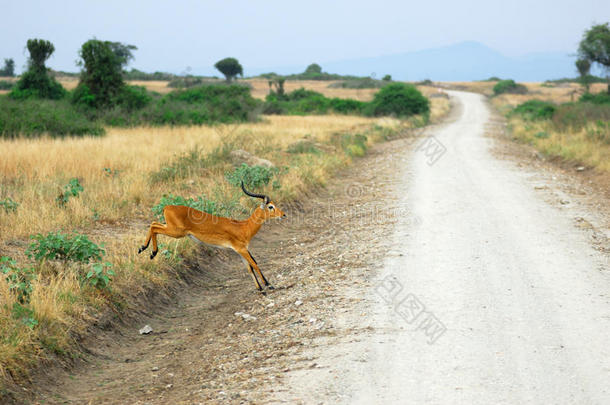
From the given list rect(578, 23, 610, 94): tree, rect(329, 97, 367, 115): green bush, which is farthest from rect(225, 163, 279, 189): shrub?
rect(578, 23, 610, 94): tree

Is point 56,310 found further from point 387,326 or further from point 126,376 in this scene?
point 387,326

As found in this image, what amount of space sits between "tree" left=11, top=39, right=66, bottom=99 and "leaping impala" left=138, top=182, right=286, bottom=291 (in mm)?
27375

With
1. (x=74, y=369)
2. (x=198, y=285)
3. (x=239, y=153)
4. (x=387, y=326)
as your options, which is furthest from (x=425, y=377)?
(x=239, y=153)

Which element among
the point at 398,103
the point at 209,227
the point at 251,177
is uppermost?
the point at 398,103

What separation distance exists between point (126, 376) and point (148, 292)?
6.14 feet

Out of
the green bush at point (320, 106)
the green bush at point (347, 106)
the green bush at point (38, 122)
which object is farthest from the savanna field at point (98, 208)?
the green bush at point (347, 106)

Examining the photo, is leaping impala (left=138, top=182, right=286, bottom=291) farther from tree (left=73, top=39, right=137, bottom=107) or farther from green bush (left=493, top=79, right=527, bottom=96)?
green bush (left=493, top=79, right=527, bottom=96)

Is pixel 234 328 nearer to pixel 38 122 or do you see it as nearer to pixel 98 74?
pixel 38 122

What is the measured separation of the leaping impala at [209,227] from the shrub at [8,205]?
3.94m

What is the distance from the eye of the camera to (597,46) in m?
48.6

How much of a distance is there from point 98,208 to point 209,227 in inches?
166

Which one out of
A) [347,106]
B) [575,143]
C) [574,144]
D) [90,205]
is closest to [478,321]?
[90,205]

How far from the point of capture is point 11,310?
17.9 ft

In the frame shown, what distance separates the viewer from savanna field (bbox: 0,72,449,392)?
555 centimetres
